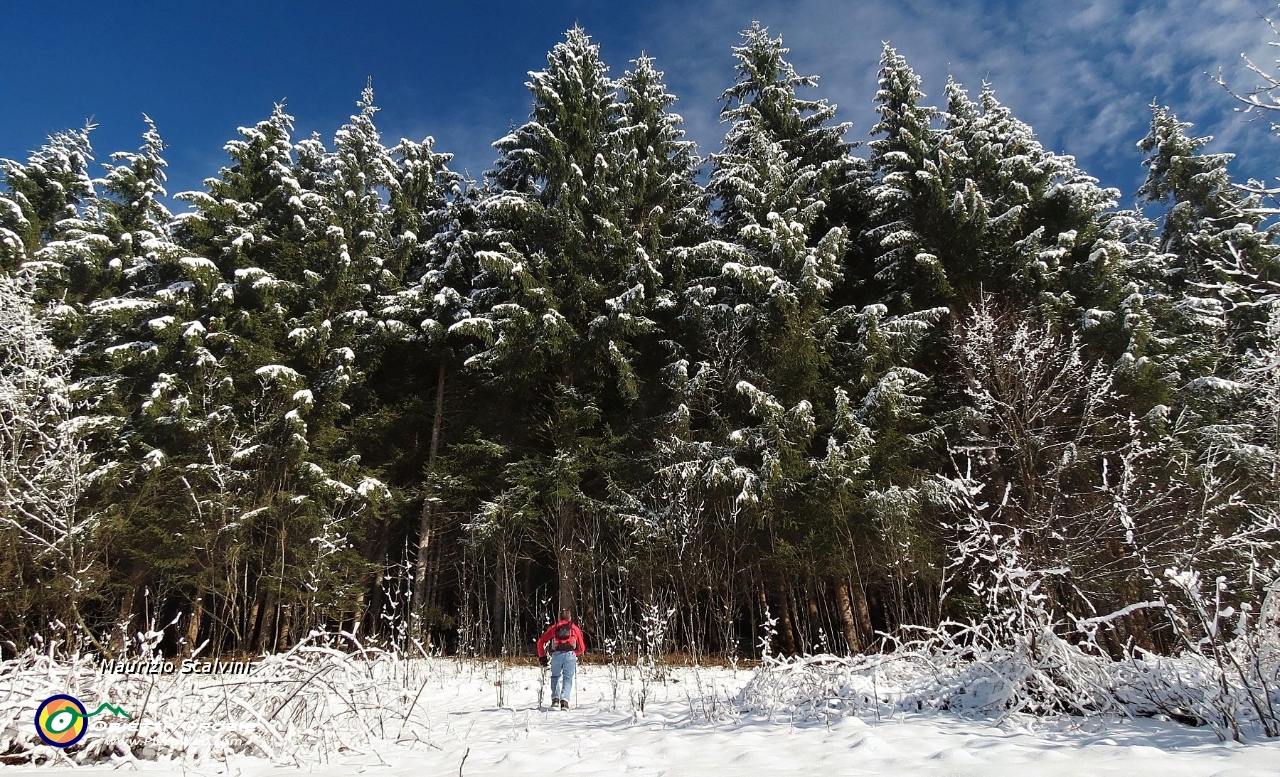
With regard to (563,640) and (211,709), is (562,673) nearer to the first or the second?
(563,640)

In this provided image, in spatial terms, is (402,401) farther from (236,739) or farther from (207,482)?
(236,739)

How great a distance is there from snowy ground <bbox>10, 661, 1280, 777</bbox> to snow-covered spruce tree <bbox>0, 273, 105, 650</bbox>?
33.6 ft

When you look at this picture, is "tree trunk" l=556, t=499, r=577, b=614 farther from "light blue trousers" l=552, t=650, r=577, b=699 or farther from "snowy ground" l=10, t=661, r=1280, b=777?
"snowy ground" l=10, t=661, r=1280, b=777

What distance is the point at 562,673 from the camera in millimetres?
8164

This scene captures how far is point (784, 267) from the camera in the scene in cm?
1573

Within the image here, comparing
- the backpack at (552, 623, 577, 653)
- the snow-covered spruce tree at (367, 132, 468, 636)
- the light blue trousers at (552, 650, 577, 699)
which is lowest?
the light blue trousers at (552, 650, 577, 699)

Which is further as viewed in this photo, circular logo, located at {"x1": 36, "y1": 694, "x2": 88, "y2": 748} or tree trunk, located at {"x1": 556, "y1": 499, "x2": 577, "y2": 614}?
tree trunk, located at {"x1": 556, "y1": 499, "x2": 577, "y2": 614}

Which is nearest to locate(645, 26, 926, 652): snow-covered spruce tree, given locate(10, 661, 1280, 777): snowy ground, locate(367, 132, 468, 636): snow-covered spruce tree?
locate(367, 132, 468, 636): snow-covered spruce tree

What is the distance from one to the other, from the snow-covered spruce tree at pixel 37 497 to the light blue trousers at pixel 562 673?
9240 millimetres

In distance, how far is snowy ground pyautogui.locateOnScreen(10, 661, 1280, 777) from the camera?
11.8ft

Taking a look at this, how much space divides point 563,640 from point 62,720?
507 centimetres

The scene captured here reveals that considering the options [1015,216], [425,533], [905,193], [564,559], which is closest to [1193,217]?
[1015,216]

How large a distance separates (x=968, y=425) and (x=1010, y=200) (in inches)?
256

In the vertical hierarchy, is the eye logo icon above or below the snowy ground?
above
